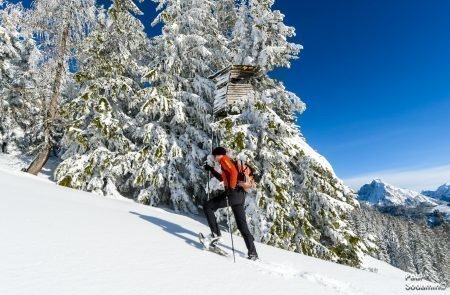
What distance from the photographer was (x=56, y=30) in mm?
15781

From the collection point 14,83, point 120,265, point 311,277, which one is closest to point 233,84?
point 311,277

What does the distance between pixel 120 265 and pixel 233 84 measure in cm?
1130

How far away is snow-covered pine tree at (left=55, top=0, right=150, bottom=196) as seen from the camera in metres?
15.3

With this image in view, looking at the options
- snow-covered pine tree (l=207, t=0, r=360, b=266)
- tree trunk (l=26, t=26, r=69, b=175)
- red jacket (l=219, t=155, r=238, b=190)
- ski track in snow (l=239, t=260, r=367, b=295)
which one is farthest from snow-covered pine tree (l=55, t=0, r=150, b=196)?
ski track in snow (l=239, t=260, r=367, b=295)

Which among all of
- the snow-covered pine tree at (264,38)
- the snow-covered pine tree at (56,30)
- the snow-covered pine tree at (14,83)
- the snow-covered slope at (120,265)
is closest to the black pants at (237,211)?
the snow-covered slope at (120,265)

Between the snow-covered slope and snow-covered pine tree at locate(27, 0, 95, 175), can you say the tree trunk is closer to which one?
snow-covered pine tree at locate(27, 0, 95, 175)

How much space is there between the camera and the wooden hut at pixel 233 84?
46.8 feet

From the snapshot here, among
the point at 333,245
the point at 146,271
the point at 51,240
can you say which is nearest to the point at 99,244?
the point at 51,240

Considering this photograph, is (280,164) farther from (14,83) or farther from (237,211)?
(14,83)

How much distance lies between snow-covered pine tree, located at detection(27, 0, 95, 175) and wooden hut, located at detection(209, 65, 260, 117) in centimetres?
757

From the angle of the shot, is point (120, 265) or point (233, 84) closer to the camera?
point (120, 265)

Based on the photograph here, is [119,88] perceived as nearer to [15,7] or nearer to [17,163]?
[15,7]

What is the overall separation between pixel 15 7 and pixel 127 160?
921cm

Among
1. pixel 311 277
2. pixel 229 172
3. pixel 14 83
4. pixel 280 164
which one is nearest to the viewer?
pixel 311 277
